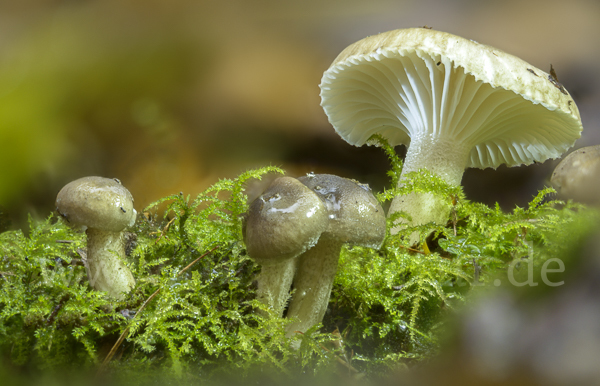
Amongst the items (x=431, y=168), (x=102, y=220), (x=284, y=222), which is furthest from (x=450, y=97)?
(x=102, y=220)

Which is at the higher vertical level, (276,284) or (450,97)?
(450,97)

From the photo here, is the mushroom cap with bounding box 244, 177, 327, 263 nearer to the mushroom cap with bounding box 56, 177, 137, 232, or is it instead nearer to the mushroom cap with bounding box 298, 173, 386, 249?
the mushroom cap with bounding box 298, 173, 386, 249

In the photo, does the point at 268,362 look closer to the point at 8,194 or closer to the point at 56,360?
the point at 56,360

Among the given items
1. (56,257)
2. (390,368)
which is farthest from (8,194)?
(390,368)

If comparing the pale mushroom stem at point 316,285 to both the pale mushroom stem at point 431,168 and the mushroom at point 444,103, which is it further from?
the pale mushroom stem at point 431,168

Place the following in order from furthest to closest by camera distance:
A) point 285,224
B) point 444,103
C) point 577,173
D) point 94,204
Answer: point 444,103 → point 577,173 → point 94,204 → point 285,224

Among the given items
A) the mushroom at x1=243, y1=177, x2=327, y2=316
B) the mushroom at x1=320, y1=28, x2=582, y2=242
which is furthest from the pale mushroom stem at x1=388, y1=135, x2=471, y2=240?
the mushroom at x1=243, y1=177, x2=327, y2=316

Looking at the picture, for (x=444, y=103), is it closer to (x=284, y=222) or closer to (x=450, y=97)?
(x=450, y=97)
